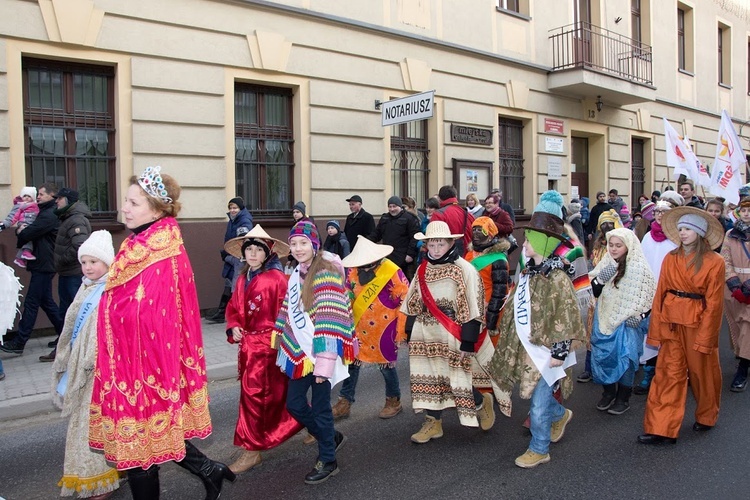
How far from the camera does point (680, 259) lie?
196 inches

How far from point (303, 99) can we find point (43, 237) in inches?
198

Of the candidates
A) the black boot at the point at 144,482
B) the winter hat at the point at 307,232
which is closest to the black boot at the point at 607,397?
the winter hat at the point at 307,232

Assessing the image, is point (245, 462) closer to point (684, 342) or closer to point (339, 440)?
point (339, 440)

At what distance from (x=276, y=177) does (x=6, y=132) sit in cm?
421

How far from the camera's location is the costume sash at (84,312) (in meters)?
3.81

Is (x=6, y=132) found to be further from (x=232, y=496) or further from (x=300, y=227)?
(x=232, y=496)

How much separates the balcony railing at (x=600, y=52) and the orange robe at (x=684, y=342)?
11.9m

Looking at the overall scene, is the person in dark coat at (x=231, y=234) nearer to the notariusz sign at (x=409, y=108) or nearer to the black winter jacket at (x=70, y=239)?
the black winter jacket at (x=70, y=239)

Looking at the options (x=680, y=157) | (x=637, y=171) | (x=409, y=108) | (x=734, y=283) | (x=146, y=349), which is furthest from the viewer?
(x=637, y=171)

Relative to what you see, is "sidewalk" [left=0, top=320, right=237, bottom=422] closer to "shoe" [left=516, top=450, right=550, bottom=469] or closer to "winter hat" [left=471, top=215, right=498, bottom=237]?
"winter hat" [left=471, top=215, right=498, bottom=237]

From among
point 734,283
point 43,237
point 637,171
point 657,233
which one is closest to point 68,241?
point 43,237

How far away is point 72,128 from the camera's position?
9086mm

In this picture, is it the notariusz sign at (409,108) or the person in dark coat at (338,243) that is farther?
the notariusz sign at (409,108)

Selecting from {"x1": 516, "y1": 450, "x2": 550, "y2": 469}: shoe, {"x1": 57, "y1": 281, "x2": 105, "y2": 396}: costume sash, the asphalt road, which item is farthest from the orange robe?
{"x1": 57, "y1": 281, "x2": 105, "y2": 396}: costume sash
